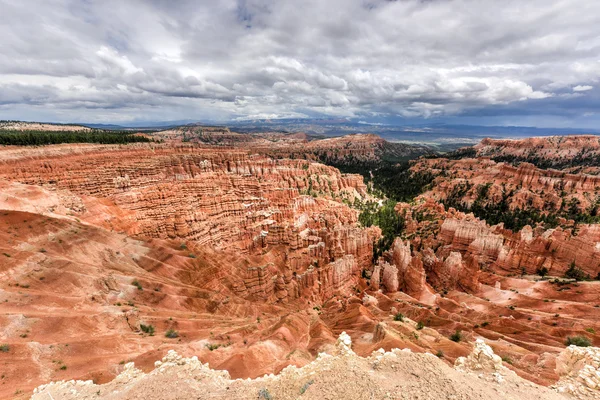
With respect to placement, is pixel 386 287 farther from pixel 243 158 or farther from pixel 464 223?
pixel 243 158

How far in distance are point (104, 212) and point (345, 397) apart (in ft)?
134

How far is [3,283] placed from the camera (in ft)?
65.6

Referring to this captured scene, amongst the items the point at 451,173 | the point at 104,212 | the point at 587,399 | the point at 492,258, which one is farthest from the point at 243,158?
the point at 451,173

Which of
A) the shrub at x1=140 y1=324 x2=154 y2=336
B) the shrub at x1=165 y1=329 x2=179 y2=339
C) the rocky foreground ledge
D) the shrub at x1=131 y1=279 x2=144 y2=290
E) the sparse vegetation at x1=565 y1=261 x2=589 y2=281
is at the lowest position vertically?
the sparse vegetation at x1=565 y1=261 x2=589 y2=281

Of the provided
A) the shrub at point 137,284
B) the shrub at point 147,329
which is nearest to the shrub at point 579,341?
the shrub at point 147,329

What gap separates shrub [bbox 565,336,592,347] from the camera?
2071 centimetres

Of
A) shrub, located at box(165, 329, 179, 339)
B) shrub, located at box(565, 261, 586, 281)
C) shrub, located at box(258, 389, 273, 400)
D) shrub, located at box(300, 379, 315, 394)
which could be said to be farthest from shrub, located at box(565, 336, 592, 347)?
shrub, located at box(165, 329, 179, 339)

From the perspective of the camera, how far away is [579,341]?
68.5 ft

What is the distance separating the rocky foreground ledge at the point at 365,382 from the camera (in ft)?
34.3

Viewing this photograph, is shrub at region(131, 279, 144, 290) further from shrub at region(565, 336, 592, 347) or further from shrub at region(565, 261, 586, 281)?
shrub at region(565, 261, 586, 281)

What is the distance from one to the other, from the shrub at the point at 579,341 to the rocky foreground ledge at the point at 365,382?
1143 cm

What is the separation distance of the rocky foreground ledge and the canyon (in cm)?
30

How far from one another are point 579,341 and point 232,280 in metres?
30.6

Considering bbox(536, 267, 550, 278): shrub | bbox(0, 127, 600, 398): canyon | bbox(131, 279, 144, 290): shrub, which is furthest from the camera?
bbox(536, 267, 550, 278): shrub
